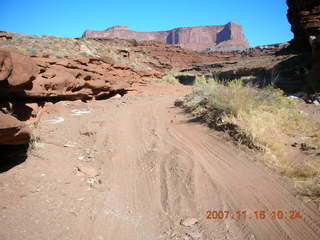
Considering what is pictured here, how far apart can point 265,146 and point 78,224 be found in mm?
2973

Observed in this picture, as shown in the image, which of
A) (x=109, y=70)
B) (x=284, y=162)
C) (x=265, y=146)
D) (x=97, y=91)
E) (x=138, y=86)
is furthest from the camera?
(x=138, y=86)

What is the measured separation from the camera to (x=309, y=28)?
16000mm

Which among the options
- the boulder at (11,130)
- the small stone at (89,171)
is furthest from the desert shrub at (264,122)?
the boulder at (11,130)

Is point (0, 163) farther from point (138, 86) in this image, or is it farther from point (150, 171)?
point (138, 86)

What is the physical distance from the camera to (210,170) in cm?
362

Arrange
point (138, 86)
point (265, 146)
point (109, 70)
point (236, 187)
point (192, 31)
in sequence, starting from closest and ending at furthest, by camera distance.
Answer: point (236, 187) < point (265, 146) < point (109, 70) < point (138, 86) < point (192, 31)

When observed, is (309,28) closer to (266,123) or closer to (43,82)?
(266,123)

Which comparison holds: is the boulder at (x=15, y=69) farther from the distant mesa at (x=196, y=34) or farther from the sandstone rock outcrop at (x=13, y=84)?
the distant mesa at (x=196, y=34)

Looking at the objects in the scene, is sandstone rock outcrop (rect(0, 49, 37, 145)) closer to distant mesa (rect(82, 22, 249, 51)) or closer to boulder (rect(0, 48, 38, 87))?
boulder (rect(0, 48, 38, 87))

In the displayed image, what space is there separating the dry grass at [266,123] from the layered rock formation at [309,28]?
3954 mm

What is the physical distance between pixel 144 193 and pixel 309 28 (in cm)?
1767

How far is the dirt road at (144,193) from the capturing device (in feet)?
8.05

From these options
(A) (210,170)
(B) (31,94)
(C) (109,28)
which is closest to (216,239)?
(A) (210,170)

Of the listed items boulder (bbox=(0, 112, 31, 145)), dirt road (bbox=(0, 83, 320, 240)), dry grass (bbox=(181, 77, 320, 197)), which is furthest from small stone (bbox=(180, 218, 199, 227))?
boulder (bbox=(0, 112, 31, 145))
